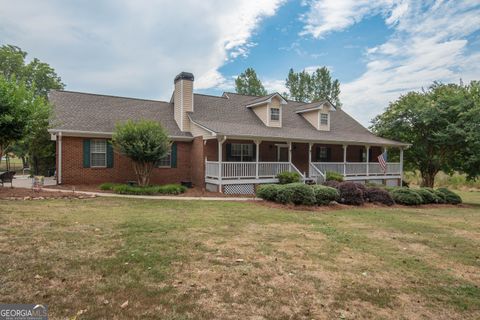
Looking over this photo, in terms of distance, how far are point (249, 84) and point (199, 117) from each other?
26.4m

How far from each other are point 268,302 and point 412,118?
2160 cm

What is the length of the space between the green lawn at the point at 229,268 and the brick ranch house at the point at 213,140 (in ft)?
22.6

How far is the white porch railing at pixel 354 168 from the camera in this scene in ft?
60.1

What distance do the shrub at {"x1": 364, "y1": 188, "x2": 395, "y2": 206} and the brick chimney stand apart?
415 inches

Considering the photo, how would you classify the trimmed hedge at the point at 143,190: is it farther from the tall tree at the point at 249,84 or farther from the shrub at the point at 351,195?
the tall tree at the point at 249,84

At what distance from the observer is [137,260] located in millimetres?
4648

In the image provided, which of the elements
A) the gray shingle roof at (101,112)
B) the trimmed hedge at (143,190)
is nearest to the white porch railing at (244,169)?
the trimmed hedge at (143,190)

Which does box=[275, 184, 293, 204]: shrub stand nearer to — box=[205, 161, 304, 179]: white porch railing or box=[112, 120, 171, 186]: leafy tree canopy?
box=[205, 161, 304, 179]: white porch railing

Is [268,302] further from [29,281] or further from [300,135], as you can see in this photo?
[300,135]

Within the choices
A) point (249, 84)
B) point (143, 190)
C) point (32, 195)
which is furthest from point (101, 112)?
point (249, 84)

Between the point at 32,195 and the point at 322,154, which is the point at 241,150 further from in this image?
the point at 32,195

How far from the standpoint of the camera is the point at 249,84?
139 ft

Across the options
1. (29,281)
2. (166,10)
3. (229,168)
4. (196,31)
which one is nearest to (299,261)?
(29,281)

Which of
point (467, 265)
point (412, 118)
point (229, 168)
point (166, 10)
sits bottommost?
point (467, 265)
